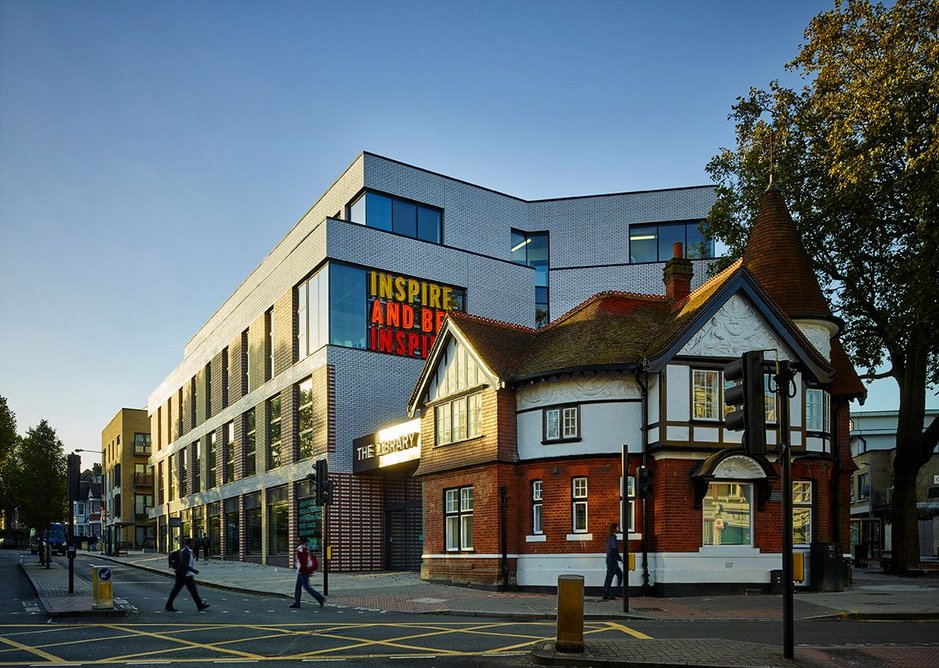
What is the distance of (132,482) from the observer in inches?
3457

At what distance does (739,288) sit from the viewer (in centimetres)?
2434

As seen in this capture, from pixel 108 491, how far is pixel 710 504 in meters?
89.2

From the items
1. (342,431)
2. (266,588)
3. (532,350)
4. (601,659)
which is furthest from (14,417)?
(601,659)

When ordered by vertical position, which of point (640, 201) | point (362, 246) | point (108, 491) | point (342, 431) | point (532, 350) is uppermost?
point (640, 201)

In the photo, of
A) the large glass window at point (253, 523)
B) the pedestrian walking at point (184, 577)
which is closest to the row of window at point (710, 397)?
the pedestrian walking at point (184, 577)

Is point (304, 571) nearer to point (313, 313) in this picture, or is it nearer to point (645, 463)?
point (645, 463)

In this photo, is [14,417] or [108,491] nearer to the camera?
[14,417]

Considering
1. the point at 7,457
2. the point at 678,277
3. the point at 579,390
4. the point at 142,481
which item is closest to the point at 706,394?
the point at 579,390

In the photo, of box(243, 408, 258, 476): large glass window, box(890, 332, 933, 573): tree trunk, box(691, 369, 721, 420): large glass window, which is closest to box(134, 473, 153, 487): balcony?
box(243, 408, 258, 476): large glass window

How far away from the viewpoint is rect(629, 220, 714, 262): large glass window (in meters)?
50.3

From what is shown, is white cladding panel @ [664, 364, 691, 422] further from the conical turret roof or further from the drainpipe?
the conical turret roof

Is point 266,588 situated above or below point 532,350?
below

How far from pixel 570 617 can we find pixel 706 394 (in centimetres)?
1299

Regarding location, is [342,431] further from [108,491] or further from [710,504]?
[108,491]
